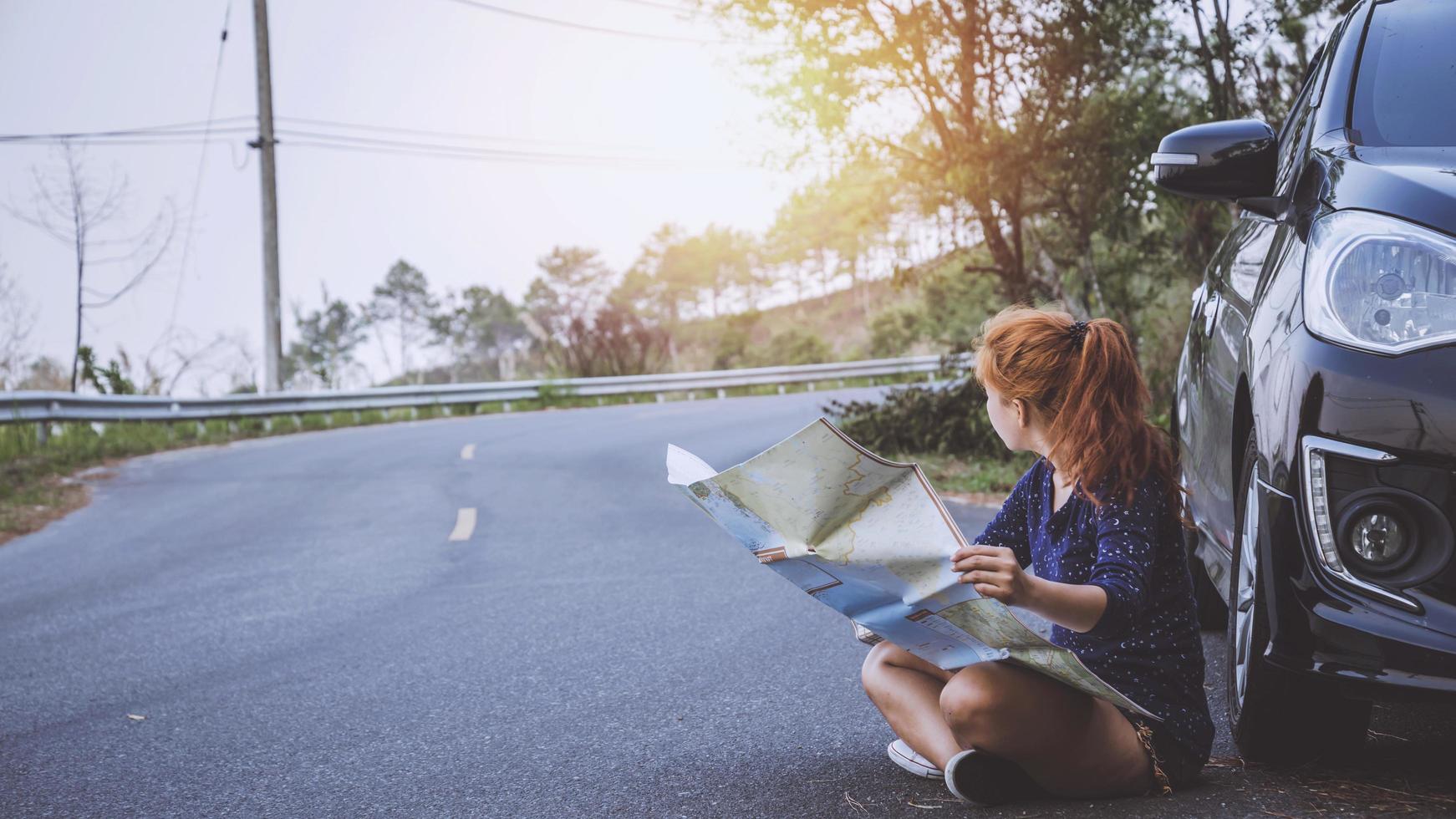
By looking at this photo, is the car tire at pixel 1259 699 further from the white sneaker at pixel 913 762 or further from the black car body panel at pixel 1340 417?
the white sneaker at pixel 913 762

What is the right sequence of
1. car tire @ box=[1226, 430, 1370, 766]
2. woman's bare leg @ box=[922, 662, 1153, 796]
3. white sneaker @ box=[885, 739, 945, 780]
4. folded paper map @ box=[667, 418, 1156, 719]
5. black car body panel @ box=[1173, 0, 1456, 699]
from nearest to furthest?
black car body panel @ box=[1173, 0, 1456, 699] < folded paper map @ box=[667, 418, 1156, 719] < woman's bare leg @ box=[922, 662, 1153, 796] < car tire @ box=[1226, 430, 1370, 766] < white sneaker @ box=[885, 739, 945, 780]

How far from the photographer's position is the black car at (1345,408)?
2.05 meters

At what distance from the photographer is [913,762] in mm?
2809

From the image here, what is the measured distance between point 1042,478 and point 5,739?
3.16 metres

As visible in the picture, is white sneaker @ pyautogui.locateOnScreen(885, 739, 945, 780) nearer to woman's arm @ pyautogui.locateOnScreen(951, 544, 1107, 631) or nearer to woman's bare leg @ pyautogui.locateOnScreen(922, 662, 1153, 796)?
woman's bare leg @ pyautogui.locateOnScreen(922, 662, 1153, 796)

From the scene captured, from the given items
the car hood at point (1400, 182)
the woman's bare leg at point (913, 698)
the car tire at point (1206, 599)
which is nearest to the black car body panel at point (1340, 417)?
the car hood at point (1400, 182)

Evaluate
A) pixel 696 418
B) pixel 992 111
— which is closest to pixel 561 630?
pixel 992 111

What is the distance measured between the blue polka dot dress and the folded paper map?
0.24 metres

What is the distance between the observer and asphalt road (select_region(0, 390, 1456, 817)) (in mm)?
2826

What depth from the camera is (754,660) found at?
4.21 m

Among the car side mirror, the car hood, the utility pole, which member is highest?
the utility pole

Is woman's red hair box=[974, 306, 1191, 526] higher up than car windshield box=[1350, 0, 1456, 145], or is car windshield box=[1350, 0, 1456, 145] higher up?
car windshield box=[1350, 0, 1456, 145]

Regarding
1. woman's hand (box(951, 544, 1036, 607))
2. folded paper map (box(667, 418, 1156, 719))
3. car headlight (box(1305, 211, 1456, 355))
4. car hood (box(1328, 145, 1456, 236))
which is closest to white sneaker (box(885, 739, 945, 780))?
folded paper map (box(667, 418, 1156, 719))

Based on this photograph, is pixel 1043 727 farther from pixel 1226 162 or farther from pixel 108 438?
pixel 108 438
